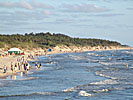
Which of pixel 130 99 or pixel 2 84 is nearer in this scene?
pixel 130 99

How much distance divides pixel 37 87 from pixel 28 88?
98 cm

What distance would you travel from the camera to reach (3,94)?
71.7 feet

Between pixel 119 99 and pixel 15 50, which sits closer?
pixel 119 99

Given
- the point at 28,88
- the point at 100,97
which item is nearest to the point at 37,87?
the point at 28,88

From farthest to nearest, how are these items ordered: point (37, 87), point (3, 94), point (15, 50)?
1. point (15, 50)
2. point (37, 87)
3. point (3, 94)

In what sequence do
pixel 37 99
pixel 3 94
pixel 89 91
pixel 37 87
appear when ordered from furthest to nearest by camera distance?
pixel 37 87, pixel 89 91, pixel 3 94, pixel 37 99

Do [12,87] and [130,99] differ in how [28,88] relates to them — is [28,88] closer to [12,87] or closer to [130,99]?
[12,87]

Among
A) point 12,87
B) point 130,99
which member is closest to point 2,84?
point 12,87

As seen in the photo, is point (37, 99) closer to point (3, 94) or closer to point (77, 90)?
point (3, 94)

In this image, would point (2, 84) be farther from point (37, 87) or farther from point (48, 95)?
point (48, 95)

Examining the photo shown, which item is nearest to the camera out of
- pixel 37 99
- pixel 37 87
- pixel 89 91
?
pixel 37 99

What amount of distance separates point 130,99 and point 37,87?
8.93 m

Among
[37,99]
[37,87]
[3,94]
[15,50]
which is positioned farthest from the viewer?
[15,50]

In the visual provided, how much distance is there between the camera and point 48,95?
21922 millimetres
